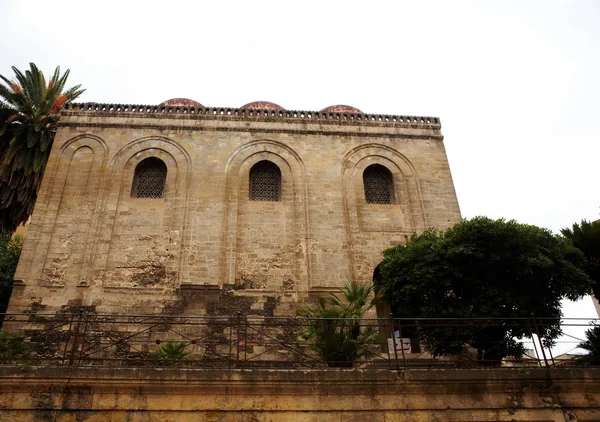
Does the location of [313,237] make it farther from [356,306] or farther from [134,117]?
[134,117]

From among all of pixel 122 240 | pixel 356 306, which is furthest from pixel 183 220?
pixel 356 306

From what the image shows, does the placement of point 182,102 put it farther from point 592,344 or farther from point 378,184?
point 592,344

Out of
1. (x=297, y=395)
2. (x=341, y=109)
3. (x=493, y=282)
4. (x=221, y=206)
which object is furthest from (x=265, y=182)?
(x=297, y=395)

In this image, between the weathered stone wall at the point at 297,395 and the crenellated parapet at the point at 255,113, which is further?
the crenellated parapet at the point at 255,113

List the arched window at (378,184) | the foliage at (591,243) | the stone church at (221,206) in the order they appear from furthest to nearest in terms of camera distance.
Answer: the arched window at (378,184) < the stone church at (221,206) < the foliage at (591,243)

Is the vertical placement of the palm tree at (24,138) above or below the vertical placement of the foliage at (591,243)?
above

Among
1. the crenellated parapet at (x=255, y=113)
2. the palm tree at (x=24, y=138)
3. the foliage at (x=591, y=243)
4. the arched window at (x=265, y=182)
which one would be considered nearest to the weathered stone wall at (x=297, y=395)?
the foliage at (x=591, y=243)

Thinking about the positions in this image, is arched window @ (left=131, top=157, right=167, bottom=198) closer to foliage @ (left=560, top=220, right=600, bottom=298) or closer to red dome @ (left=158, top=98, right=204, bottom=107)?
red dome @ (left=158, top=98, right=204, bottom=107)

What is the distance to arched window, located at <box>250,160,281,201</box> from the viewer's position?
14.9 meters

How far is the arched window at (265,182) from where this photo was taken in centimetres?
1491

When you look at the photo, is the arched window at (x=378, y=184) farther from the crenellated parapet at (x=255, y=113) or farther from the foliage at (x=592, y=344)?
the foliage at (x=592, y=344)

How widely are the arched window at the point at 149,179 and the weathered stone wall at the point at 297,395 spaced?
31.8 ft

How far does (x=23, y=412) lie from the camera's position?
16.9 ft

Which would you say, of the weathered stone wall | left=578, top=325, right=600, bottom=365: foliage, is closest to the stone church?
left=578, top=325, right=600, bottom=365: foliage
